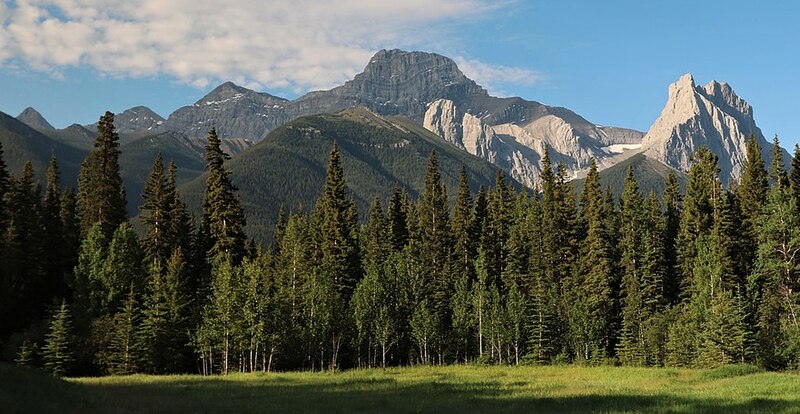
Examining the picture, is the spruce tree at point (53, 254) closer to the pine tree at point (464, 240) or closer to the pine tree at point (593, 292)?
the pine tree at point (464, 240)

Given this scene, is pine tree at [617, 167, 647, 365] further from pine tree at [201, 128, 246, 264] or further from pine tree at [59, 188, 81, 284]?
pine tree at [59, 188, 81, 284]

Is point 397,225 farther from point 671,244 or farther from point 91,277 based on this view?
point 91,277

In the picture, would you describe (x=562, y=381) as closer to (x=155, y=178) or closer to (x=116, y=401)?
(x=116, y=401)

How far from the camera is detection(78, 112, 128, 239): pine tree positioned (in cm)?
6912

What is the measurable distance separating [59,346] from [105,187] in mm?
20660

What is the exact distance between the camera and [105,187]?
228ft

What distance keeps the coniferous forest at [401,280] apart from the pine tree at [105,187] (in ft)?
0.70

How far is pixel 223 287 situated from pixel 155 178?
59.9 ft

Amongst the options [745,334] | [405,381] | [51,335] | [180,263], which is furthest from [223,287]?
[745,334]

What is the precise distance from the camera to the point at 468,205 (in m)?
91.6

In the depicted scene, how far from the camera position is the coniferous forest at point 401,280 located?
59125mm

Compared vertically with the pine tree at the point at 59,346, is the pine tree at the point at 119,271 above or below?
above

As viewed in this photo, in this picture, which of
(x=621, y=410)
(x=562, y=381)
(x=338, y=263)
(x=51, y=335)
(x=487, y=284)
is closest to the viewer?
(x=621, y=410)

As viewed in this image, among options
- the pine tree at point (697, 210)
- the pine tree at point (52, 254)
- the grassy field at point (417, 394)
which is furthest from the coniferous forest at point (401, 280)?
the grassy field at point (417, 394)
